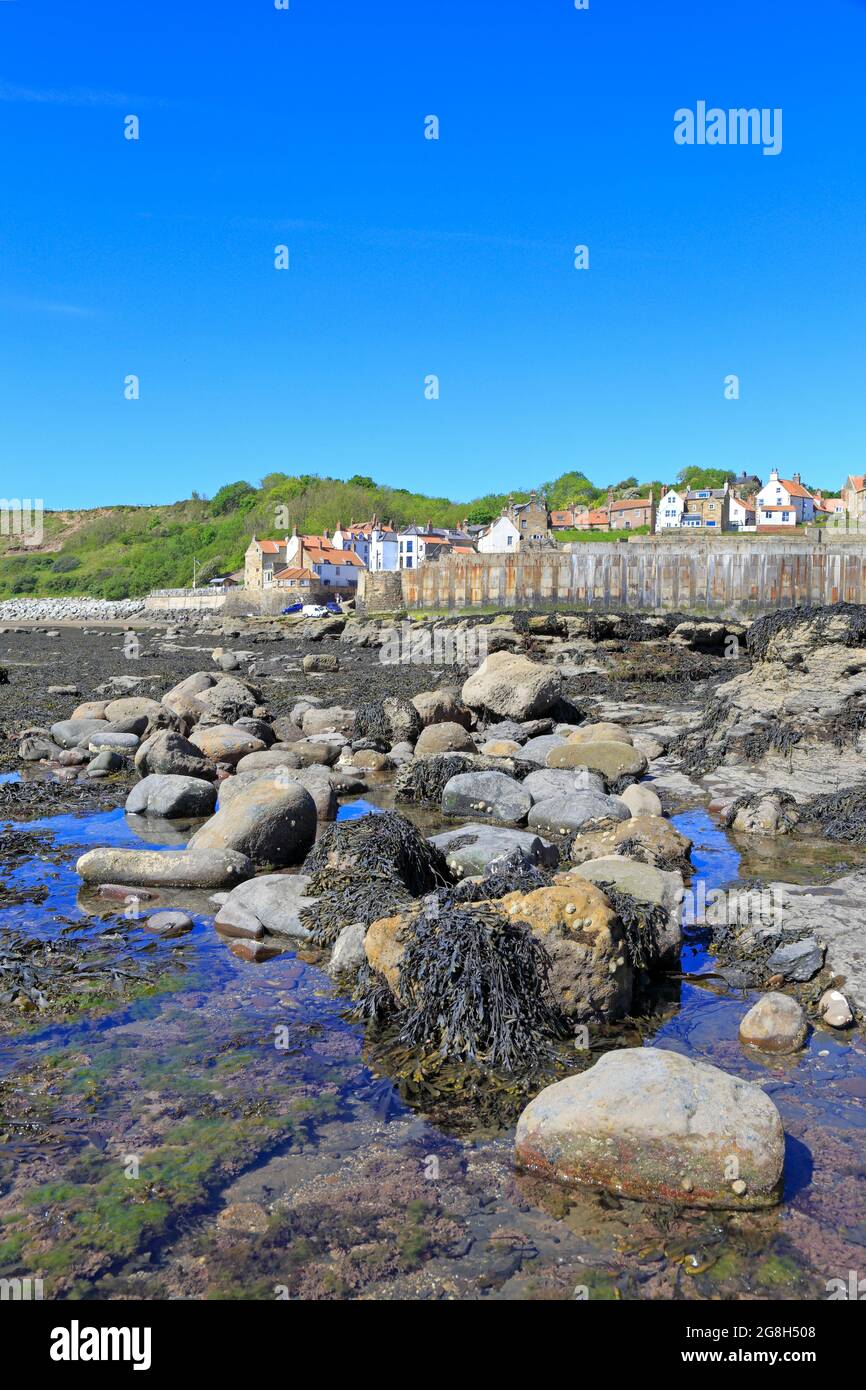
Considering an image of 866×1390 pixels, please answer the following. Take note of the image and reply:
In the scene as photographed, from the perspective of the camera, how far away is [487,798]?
39.9ft

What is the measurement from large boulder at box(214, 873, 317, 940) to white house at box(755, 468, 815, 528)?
336ft

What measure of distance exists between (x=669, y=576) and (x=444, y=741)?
2419 cm

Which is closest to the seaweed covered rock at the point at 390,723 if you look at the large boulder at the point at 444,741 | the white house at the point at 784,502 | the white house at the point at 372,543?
the large boulder at the point at 444,741

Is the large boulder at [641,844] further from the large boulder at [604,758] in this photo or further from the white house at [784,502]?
the white house at [784,502]

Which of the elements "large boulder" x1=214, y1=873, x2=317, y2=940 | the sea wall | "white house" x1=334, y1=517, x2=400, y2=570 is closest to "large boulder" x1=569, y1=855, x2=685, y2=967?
"large boulder" x1=214, y1=873, x2=317, y2=940

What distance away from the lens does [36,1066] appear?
5547 millimetres

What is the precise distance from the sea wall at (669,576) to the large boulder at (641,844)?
1057 inches

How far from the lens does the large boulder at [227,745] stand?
14820 mm

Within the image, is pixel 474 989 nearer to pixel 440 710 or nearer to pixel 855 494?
pixel 440 710

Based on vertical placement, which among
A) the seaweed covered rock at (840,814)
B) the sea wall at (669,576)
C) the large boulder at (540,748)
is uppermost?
the sea wall at (669,576)

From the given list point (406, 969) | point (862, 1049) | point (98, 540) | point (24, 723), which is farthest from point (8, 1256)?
point (98, 540)

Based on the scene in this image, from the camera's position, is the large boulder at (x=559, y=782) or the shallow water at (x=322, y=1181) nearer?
the shallow water at (x=322, y=1181)

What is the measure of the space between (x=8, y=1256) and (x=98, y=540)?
6776 inches

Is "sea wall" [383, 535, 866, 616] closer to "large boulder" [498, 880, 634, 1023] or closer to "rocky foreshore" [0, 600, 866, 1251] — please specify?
"rocky foreshore" [0, 600, 866, 1251]
